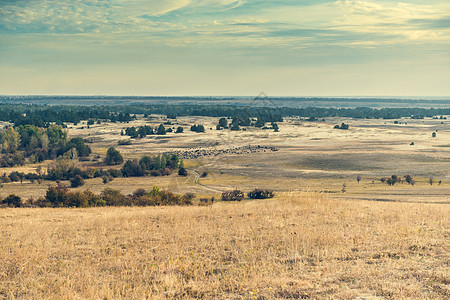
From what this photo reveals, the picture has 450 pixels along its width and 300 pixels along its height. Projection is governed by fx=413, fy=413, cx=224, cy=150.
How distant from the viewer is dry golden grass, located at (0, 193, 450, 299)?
9281 millimetres

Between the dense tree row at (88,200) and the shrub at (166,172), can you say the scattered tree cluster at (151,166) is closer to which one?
the shrub at (166,172)

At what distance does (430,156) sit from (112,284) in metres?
84.4

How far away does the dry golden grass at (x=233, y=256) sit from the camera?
928cm

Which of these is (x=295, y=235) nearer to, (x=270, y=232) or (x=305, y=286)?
(x=270, y=232)

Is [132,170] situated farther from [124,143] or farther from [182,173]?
[124,143]

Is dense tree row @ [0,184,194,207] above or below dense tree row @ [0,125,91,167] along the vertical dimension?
above

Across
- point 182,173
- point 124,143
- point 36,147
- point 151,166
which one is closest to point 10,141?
point 36,147

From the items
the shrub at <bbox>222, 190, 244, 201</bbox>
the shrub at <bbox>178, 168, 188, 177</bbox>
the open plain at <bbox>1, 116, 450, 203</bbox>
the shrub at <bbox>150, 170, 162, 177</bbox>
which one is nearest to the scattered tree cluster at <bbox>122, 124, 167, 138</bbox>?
the open plain at <bbox>1, 116, 450, 203</bbox>

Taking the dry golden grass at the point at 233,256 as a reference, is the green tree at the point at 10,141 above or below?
below

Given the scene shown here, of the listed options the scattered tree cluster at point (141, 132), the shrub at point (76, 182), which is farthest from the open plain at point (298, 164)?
the scattered tree cluster at point (141, 132)

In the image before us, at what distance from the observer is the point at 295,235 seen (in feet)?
45.6

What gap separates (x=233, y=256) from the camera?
11.9 m

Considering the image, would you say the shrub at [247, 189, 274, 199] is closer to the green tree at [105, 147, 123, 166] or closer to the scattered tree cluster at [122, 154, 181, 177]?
the scattered tree cluster at [122, 154, 181, 177]


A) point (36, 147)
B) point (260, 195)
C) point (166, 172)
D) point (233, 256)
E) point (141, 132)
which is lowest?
point (166, 172)
